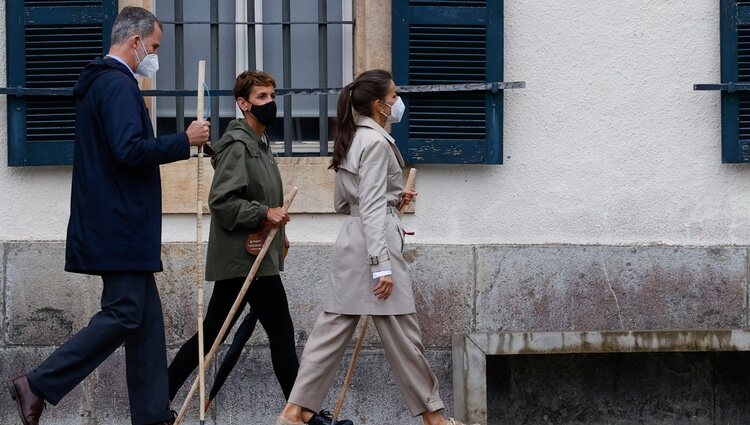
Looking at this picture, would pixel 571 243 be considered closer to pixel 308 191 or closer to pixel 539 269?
pixel 539 269

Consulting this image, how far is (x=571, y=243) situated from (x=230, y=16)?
2.21 m

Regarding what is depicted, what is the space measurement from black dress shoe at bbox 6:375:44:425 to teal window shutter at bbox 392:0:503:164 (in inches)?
105

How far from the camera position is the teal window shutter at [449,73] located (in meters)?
8.14

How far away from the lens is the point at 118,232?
20.6 feet

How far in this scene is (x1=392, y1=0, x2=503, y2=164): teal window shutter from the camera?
26.7ft

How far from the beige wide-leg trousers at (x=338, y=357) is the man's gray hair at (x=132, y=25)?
148 cm

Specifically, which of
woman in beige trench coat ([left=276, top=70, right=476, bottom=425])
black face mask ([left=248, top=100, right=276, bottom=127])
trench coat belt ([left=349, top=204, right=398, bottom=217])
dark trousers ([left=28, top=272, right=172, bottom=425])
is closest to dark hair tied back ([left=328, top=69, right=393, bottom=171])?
woman in beige trench coat ([left=276, top=70, right=476, bottom=425])

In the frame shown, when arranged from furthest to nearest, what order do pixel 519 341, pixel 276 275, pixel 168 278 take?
1. pixel 168 278
2. pixel 519 341
3. pixel 276 275

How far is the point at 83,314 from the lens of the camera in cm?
812

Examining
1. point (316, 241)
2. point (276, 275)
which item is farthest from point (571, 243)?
point (276, 275)

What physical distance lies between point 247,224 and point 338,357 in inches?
28.2

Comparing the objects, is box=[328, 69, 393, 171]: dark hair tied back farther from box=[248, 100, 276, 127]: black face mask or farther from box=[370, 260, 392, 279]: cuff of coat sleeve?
box=[370, 260, 392, 279]: cuff of coat sleeve

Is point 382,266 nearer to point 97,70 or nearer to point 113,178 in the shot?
point 113,178

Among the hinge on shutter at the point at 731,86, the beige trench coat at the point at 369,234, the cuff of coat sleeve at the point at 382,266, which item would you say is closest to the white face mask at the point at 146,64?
the beige trench coat at the point at 369,234
